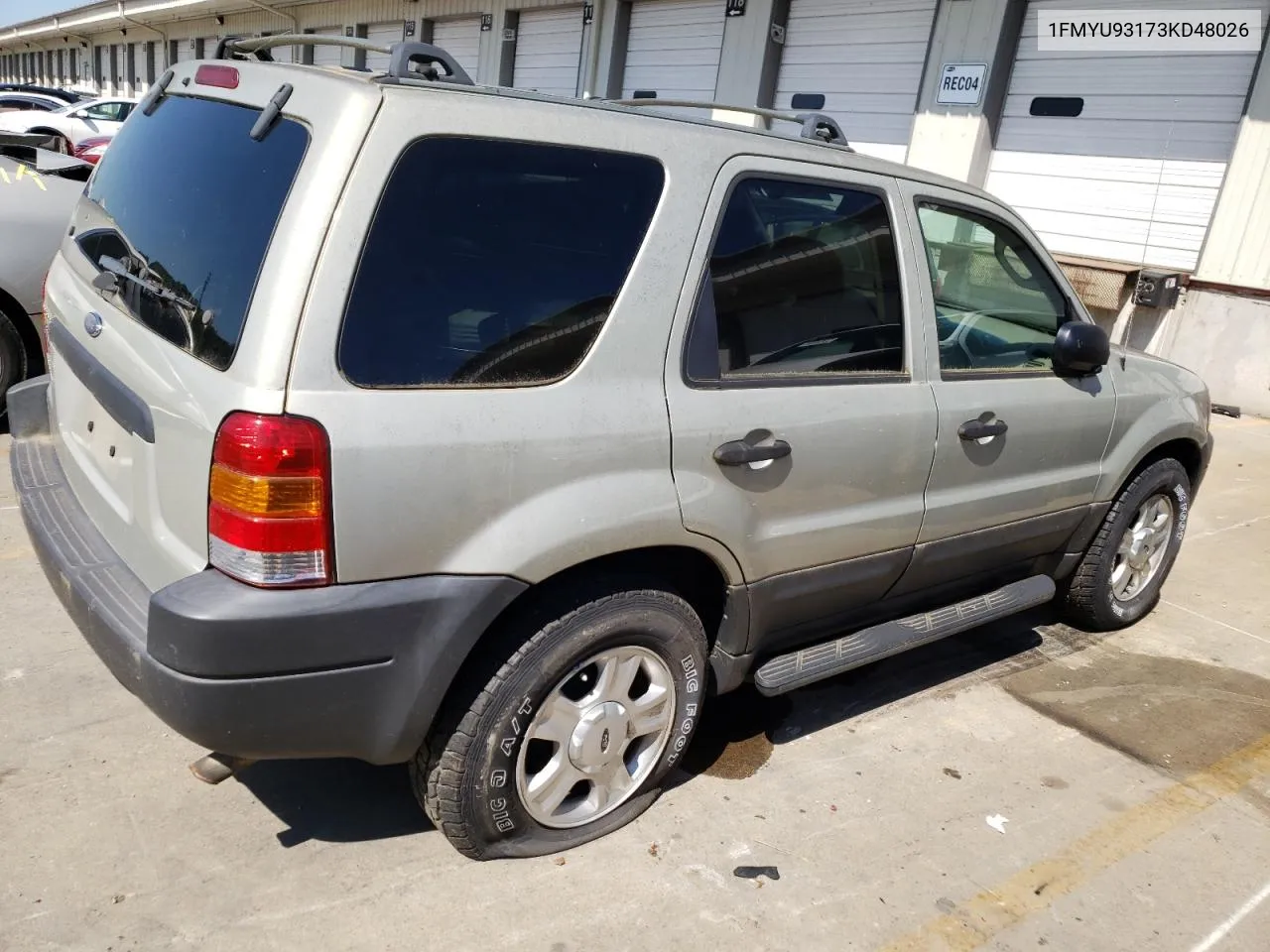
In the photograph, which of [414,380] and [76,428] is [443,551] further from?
[76,428]

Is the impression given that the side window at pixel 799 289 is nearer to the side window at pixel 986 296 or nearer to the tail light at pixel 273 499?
the side window at pixel 986 296

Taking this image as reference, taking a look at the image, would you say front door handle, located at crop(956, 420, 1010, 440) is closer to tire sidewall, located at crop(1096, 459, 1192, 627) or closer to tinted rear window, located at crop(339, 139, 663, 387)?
tire sidewall, located at crop(1096, 459, 1192, 627)

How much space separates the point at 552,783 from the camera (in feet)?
8.45

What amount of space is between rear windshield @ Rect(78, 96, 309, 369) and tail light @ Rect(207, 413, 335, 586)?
20 cm

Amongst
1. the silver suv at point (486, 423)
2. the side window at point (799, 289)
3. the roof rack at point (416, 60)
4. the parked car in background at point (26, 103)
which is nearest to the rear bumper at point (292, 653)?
the silver suv at point (486, 423)

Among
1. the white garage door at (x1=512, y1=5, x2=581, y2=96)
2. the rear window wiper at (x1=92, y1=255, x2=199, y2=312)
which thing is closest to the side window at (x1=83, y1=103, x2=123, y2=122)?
the white garage door at (x1=512, y1=5, x2=581, y2=96)

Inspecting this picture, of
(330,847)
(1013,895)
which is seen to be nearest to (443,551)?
(330,847)

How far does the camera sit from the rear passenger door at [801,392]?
258 centimetres

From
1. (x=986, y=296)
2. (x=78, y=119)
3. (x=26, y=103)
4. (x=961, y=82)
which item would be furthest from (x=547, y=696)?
(x=26, y=103)

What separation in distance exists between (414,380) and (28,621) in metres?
2.28

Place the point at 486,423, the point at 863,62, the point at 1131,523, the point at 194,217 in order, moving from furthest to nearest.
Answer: the point at 863,62
the point at 1131,523
the point at 194,217
the point at 486,423

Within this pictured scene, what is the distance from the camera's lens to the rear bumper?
2.04 meters

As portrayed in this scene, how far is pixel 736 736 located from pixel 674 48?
13.3 meters

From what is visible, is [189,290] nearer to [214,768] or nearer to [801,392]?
[214,768]
